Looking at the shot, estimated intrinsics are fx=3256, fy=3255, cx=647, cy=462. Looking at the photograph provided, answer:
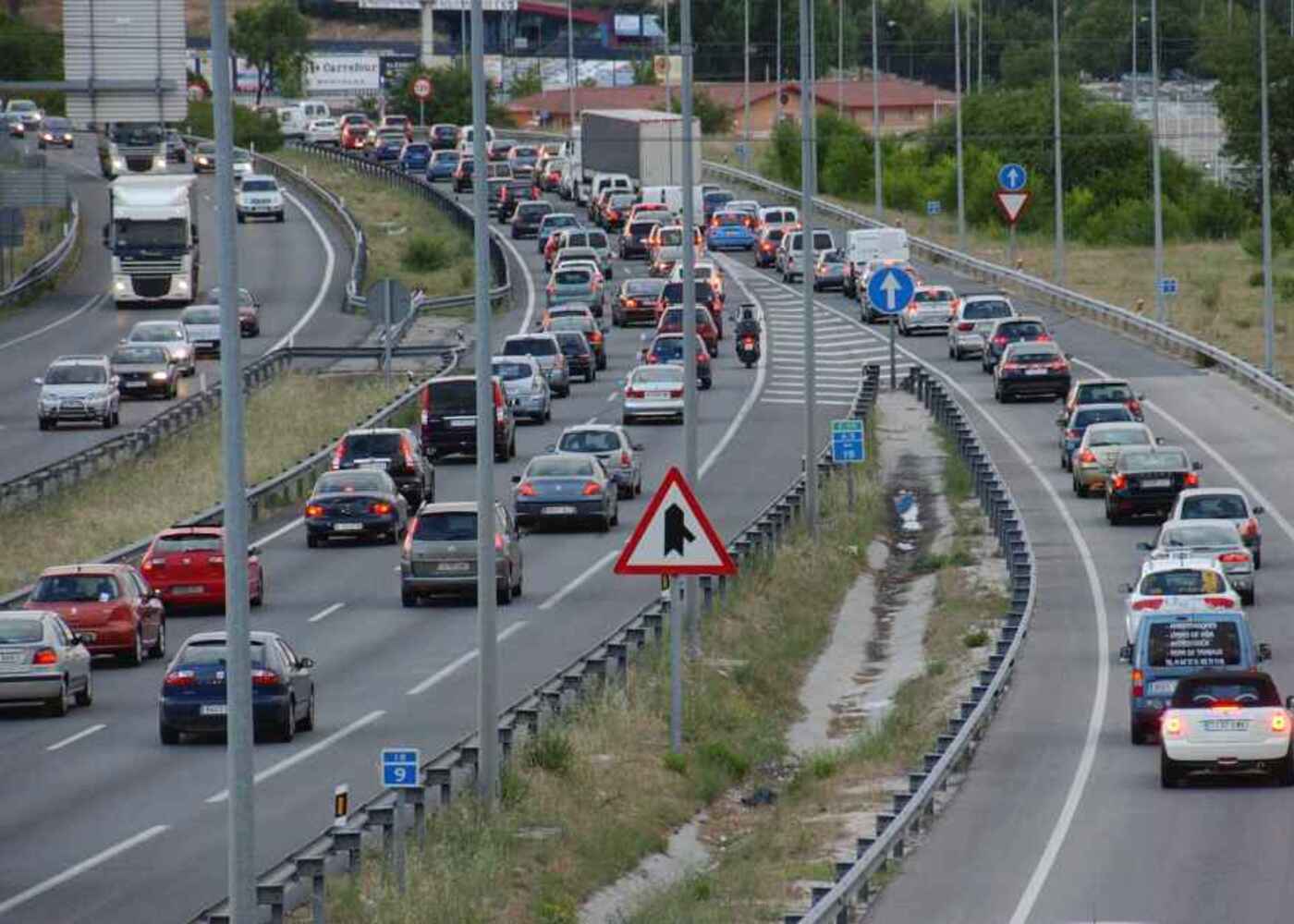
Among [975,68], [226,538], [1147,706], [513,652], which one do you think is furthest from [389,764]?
[975,68]

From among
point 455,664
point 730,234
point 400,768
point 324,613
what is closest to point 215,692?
point 455,664

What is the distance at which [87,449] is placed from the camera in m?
59.6

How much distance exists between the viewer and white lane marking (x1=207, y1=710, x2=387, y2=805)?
29.4 meters

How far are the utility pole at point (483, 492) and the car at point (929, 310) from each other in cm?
5674

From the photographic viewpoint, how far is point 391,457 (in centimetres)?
5400

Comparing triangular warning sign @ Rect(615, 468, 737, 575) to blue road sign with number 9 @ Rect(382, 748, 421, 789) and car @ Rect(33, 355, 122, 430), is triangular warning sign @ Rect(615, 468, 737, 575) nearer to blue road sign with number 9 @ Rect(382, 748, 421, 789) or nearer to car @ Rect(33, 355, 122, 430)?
blue road sign with number 9 @ Rect(382, 748, 421, 789)

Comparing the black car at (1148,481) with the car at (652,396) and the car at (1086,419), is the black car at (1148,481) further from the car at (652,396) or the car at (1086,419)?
→ the car at (652,396)

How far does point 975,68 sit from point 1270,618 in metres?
161

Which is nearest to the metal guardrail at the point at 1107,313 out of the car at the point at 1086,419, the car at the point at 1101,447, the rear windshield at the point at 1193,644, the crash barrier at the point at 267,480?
the car at the point at 1086,419

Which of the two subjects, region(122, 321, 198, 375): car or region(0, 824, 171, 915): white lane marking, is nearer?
region(0, 824, 171, 915): white lane marking

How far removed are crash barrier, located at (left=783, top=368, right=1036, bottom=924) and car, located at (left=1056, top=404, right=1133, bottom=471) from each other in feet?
5.38

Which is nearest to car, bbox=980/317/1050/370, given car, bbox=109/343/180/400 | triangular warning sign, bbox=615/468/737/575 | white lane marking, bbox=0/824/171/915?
car, bbox=109/343/180/400

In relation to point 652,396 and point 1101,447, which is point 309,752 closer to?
point 1101,447

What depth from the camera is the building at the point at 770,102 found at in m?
173
